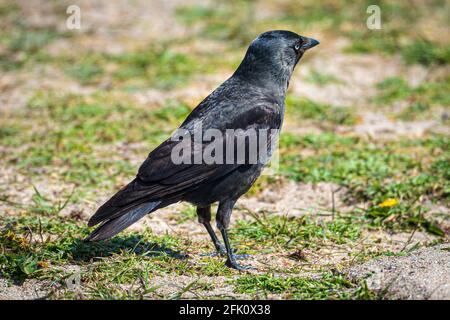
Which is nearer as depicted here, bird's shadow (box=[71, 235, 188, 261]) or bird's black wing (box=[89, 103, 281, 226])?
bird's black wing (box=[89, 103, 281, 226])

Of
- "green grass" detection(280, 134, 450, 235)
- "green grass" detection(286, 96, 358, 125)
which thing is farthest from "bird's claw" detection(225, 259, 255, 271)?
"green grass" detection(286, 96, 358, 125)

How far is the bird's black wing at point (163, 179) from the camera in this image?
16.1 ft

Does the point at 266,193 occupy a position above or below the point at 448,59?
below

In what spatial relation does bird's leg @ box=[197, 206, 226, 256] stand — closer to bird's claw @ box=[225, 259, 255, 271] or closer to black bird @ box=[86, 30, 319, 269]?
black bird @ box=[86, 30, 319, 269]

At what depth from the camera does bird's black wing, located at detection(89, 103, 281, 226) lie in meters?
4.92

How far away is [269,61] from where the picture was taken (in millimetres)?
5727

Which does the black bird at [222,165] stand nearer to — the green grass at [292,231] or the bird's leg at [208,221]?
the bird's leg at [208,221]

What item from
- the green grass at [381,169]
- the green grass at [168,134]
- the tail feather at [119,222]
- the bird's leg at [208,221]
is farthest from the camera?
the green grass at [381,169]

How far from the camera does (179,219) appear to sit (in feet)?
20.2
